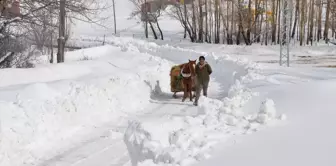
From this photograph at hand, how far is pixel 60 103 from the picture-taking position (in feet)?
34.7

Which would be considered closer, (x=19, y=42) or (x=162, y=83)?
(x=162, y=83)

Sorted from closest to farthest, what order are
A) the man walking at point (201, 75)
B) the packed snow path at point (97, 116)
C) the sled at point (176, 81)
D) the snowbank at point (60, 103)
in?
1. the packed snow path at point (97, 116)
2. the snowbank at point (60, 103)
3. the man walking at point (201, 75)
4. the sled at point (176, 81)

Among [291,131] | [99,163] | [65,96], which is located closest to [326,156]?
[291,131]

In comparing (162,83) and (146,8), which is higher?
(146,8)

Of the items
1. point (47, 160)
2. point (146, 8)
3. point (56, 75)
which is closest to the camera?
point (47, 160)

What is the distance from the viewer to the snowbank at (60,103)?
28.3 feet

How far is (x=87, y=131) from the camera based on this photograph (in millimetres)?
10609

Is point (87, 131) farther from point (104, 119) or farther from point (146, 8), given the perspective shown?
point (146, 8)

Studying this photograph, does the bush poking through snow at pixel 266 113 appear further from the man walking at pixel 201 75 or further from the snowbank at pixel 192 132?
the man walking at pixel 201 75

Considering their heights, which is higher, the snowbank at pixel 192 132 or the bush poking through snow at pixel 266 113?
the bush poking through snow at pixel 266 113

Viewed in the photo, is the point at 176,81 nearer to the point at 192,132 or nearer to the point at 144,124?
the point at 192,132

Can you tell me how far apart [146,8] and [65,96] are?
53738 mm

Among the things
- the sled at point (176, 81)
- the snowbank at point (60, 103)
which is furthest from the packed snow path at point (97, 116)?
the sled at point (176, 81)

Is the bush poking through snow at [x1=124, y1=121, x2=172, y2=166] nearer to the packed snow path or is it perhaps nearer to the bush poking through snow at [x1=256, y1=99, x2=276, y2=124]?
the packed snow path
